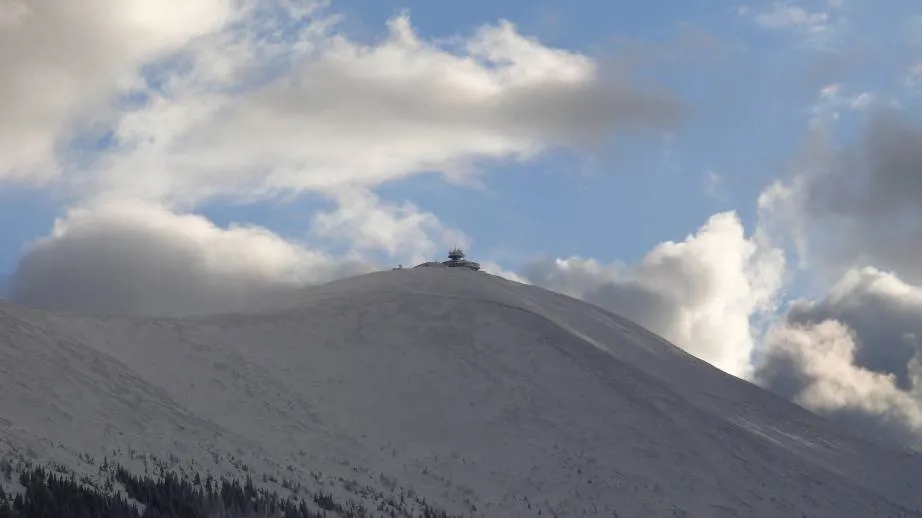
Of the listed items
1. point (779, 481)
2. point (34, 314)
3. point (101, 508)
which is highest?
point (779, 481)

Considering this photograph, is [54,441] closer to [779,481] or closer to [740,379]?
[779,481]

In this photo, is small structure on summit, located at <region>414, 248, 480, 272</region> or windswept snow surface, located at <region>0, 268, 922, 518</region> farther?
small structure on summit, located at <region>414, 248, 480, 272</region>

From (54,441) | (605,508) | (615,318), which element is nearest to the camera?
(54,441)

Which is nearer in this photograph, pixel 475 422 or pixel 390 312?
pixel 475 422

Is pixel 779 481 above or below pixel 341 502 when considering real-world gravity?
above

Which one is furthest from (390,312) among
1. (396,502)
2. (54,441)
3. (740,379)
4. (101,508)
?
(101,508)

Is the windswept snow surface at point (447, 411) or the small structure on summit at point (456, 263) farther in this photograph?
the small structure on summit at point (456, 263)

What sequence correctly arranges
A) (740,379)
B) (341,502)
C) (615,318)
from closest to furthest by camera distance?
(341,502) < (740,379) < (615,318)
